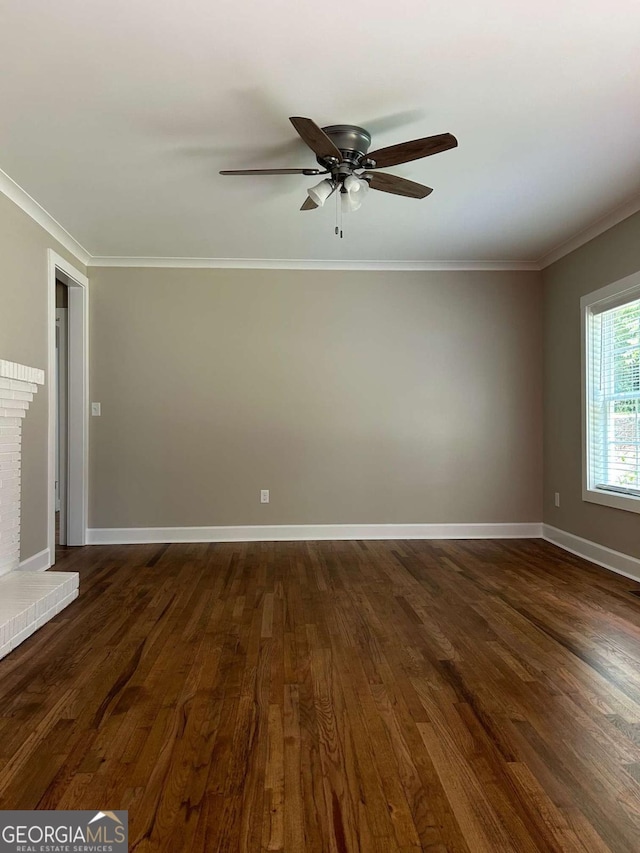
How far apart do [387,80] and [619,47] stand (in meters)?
0.93

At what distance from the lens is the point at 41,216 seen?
396cm

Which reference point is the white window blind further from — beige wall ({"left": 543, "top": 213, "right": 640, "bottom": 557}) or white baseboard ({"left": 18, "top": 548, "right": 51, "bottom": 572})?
white baseboard ({"left": 18, "top": 548, "right": 51, "bottom": 572})

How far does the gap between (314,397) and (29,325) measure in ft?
7.98

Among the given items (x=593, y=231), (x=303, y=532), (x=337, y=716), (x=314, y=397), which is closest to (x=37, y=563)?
(x=303, y=532)

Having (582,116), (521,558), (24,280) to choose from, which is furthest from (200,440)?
(582,116)

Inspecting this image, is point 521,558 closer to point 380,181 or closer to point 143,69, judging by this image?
point 380,181

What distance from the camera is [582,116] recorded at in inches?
107

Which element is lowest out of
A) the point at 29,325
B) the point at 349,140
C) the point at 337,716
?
the point at 337,716

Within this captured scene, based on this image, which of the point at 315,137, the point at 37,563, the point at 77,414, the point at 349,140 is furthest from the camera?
the point at 77,414

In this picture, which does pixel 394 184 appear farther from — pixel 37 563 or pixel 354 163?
pixel 37 563

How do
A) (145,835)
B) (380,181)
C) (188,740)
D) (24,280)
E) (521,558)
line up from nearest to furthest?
1. (145,835)
2. (188,740)
3. (380,181)
4. (24,280)
5. (521,558)

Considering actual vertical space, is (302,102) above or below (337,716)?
above

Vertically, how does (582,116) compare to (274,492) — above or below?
above

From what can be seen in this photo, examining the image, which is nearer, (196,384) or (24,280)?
(24,280)
